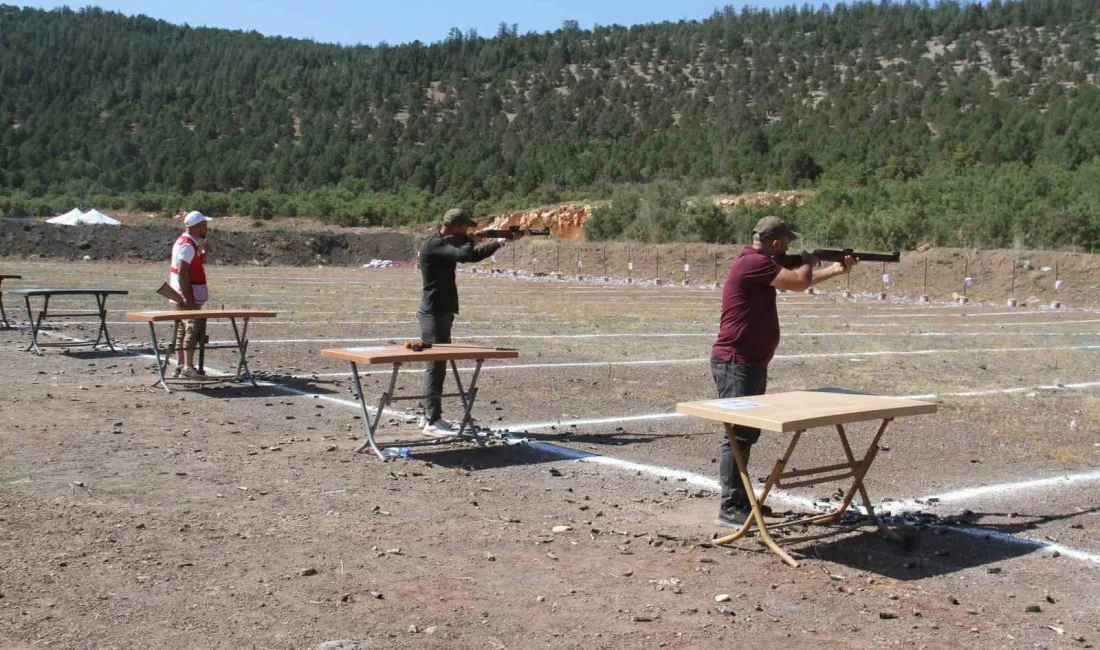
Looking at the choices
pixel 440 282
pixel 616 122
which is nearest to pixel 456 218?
pixel 440 282

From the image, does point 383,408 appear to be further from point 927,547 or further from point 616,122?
point 616,122

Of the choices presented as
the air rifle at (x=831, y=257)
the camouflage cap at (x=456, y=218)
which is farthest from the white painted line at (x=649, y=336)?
the air rifle at (x=831, y=257)

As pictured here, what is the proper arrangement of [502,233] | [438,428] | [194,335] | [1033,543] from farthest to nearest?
1. [194,335]
2. [502,233]
3. [438,428]
4. [1033,543]

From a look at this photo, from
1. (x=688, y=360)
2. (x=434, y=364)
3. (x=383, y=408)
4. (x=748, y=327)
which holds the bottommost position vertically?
(x=688, y=360)

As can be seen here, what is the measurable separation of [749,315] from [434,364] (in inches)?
122

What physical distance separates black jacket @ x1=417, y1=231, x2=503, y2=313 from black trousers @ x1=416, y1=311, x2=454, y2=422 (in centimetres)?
6

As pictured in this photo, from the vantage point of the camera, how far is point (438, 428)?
8.21 meters

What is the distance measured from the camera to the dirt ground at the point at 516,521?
14.3 feet

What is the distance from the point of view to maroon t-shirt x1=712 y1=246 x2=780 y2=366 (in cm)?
586

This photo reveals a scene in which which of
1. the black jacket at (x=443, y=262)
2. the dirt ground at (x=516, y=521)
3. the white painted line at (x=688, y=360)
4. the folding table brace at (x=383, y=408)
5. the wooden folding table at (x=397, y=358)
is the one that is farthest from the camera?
the white painted line at (x=688, y=360)

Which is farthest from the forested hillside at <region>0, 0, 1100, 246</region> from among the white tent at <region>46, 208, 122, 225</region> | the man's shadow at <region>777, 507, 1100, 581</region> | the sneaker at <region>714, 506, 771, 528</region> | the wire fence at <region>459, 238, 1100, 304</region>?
the sneaker at <region>714, 506, 771, 528</region>

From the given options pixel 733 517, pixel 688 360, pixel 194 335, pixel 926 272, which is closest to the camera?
pixel 733 517

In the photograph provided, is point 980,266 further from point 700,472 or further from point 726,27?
point 726,27

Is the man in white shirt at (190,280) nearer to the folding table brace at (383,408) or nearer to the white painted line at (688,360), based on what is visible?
the white painted line at (688,360)
